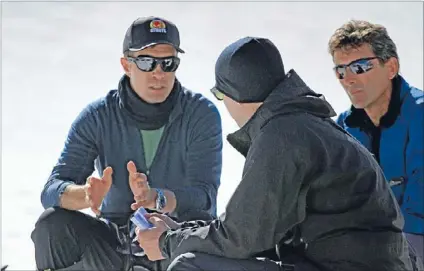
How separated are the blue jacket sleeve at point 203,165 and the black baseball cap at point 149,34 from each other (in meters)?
0.32

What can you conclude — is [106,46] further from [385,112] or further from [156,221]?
[156,221]

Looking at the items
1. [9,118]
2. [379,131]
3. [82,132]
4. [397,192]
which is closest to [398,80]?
[379,131]

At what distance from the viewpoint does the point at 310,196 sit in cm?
225

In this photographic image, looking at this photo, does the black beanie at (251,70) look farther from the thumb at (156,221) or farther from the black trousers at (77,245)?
the black trousers at (77,245)

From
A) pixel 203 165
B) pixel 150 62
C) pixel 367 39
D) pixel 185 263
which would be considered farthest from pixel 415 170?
pixel 185 263

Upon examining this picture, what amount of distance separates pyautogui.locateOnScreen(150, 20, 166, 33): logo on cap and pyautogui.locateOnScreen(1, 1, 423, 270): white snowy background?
6.87 feet

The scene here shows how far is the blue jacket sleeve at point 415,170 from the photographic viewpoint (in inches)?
129

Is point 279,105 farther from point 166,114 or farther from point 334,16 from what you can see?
point 334,16

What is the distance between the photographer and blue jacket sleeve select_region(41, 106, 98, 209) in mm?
3385

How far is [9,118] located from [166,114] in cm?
306

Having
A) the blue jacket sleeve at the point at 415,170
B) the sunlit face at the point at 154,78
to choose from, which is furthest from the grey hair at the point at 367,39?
the sunlit face at the point at 154,78

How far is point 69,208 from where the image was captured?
3096 mm

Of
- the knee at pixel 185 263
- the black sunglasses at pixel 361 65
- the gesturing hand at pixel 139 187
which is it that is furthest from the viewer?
the black sunglasses at pixel 361 65

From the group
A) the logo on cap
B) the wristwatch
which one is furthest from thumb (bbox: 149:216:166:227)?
the logo on cap
